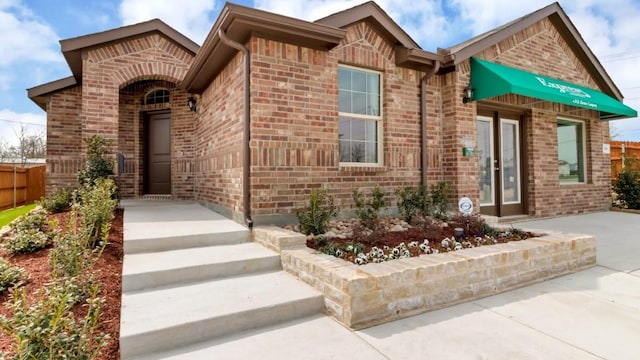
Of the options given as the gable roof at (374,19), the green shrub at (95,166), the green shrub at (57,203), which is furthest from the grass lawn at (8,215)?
the gable roof at (374,19)

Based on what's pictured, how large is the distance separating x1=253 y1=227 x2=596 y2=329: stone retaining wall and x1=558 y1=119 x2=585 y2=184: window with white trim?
5.18m

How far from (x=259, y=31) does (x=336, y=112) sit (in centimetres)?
164

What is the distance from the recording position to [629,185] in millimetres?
9461

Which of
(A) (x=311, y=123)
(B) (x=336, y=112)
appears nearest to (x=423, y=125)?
(B) (x=336, y=112)

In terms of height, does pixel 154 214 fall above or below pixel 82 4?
below

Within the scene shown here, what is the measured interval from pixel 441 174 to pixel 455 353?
15.5 feet

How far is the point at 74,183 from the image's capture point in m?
7.92

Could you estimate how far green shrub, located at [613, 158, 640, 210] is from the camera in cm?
930

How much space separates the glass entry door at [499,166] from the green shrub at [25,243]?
7513 millimetres

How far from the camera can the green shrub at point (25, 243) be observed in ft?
12.7

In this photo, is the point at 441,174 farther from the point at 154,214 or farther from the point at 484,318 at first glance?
the point at 154,214

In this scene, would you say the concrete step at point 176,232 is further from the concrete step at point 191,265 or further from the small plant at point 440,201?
the small plant at point 440,201

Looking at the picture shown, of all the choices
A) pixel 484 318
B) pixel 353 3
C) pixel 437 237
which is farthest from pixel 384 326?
pixel 353 3

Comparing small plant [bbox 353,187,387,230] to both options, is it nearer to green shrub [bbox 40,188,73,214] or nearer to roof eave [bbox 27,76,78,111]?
green shrub [bbox 40,188,73,214]
